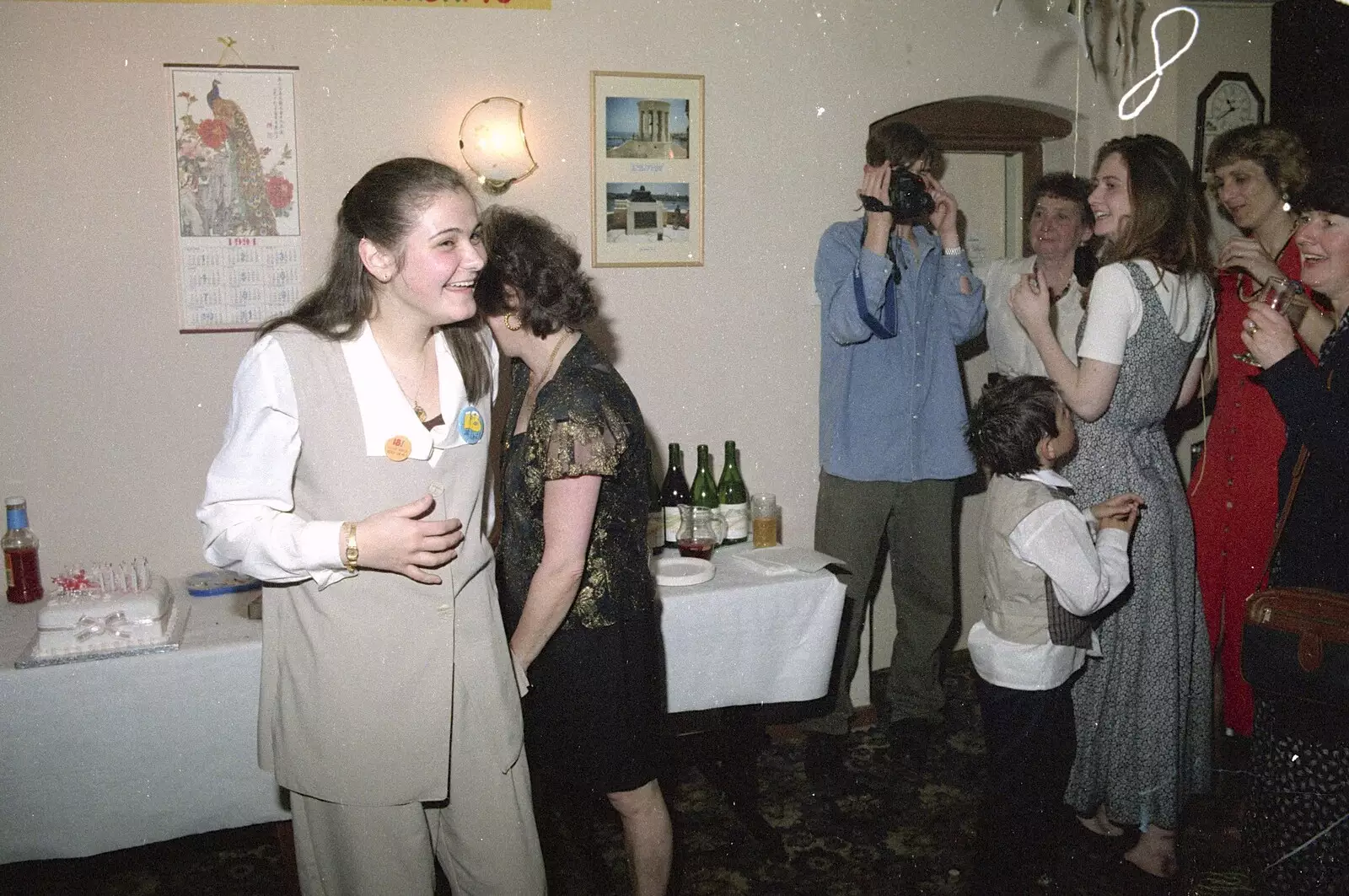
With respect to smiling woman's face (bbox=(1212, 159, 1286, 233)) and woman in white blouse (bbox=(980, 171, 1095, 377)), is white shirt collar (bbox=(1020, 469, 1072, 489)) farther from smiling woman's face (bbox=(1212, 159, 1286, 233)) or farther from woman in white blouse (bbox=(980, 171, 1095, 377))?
smiling woman's face (bbox=(1212, 159, 1286, 233))

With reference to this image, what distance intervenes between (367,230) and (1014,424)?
4.62 feet

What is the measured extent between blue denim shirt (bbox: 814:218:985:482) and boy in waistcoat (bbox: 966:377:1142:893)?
83 centimetres

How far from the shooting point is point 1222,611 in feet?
9.48

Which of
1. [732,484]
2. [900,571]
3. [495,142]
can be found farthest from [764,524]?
[495,142]

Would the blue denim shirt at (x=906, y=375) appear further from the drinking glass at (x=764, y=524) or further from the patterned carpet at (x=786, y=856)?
the patterned carpet at (x=786, y=856)

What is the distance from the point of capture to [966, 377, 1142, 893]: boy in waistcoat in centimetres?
218

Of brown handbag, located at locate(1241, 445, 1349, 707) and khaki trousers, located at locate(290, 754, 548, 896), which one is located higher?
brown handbag, located at locate(1241, 445, 1349, 707)

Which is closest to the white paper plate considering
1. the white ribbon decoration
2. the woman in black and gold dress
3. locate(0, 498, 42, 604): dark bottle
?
the woman in black and gold dress

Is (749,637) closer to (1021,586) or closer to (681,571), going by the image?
(681,571)

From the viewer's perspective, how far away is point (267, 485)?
1.42 m

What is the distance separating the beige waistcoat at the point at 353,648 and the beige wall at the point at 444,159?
1615 millimetres

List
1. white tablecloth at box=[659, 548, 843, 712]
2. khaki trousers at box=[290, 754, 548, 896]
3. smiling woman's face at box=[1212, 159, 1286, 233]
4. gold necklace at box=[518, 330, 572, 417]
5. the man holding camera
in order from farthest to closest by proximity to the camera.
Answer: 1. the man holding camera
2. smiling woman's face at box=[1212, 159, 1286, 233]
3. white tablecloth at box=[659, 548, 843, 712]
4. gold necklace at box=[518, 330, 572, 417]
5. khaki trousers at box=[290, 754, 548, 896]

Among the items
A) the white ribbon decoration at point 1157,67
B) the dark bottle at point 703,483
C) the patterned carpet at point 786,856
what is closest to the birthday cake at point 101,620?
the patterned carpet at point 786,856

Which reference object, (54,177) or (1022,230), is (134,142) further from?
(1022,230)
